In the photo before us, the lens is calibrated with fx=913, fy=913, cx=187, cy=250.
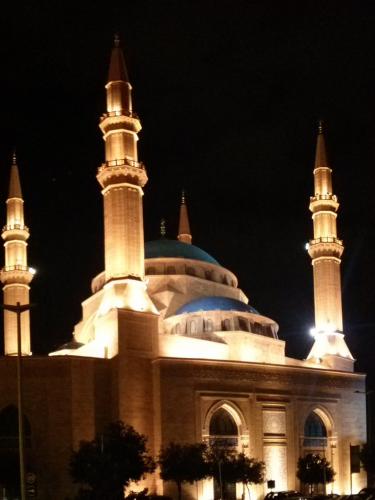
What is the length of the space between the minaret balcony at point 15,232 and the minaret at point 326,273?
607 inches

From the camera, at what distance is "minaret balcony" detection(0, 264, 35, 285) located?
1884 inches

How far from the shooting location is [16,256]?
48.3 metres

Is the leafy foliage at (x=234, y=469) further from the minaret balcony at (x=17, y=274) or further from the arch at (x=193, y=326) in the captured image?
the minaret balcony at (x=17, y=274)

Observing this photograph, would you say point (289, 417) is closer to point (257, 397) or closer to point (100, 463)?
point (257, 397)

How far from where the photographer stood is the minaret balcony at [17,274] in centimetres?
4784

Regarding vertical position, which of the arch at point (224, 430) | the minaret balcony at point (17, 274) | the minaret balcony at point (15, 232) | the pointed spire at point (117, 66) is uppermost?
the pointed spire at point (117, 66)

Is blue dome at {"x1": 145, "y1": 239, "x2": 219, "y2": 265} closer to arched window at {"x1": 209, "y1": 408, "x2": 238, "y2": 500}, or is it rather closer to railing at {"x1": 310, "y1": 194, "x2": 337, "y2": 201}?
railing at {"x1": 310, "y1": 194, "x2": 337, "y2": 201}

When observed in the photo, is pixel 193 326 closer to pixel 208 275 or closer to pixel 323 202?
pixel 208 275

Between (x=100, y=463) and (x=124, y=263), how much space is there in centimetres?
1081

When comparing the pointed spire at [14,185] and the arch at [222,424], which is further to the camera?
the pointed spire at [14,185]

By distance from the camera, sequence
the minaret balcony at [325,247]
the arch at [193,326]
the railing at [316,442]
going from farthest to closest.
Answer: the minaret balcony at [325,247] < the arch at [193,326] < the railing at [316,442]

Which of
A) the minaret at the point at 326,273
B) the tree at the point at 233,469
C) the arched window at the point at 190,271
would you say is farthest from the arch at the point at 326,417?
the arched window at the point at 190,271

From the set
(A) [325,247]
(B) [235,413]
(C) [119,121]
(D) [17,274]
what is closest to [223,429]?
(B) [235,413]

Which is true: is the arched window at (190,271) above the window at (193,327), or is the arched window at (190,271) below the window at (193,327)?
above
